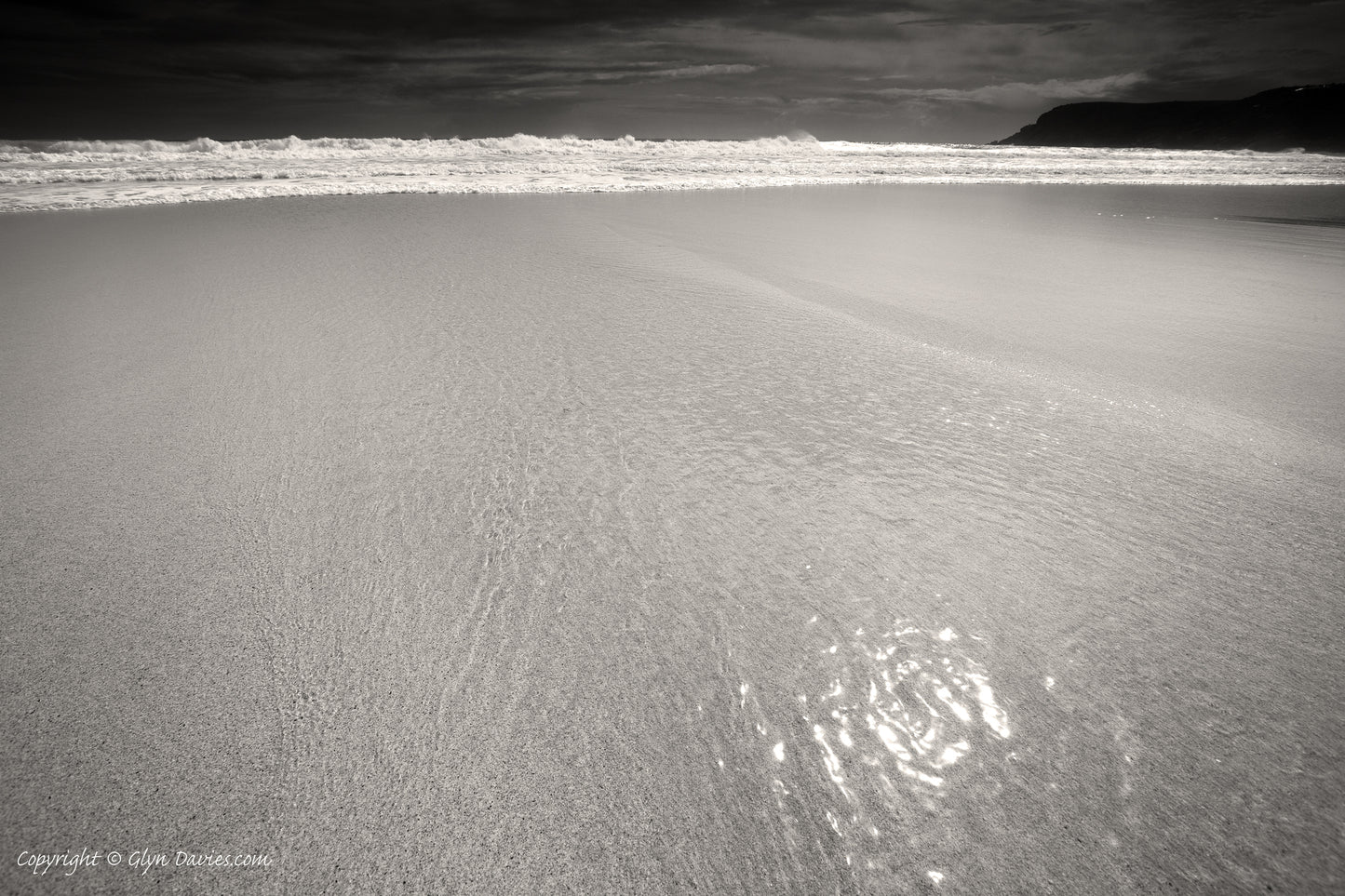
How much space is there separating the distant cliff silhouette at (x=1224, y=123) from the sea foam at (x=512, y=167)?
115 feet

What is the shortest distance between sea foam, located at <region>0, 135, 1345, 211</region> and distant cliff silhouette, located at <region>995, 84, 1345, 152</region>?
3501 centimetres

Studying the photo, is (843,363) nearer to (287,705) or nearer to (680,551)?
(680,551)

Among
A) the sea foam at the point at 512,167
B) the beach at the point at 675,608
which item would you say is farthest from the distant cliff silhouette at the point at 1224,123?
the beach at the point at 675,608

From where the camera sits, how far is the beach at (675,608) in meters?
0.86

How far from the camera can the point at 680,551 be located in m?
1.42

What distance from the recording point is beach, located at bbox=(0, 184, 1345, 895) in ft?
2.83

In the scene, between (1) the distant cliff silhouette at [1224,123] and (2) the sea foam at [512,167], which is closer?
(2) the sea foam at [512,167]

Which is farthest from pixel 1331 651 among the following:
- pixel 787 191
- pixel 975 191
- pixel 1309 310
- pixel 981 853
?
pixel 975 191
